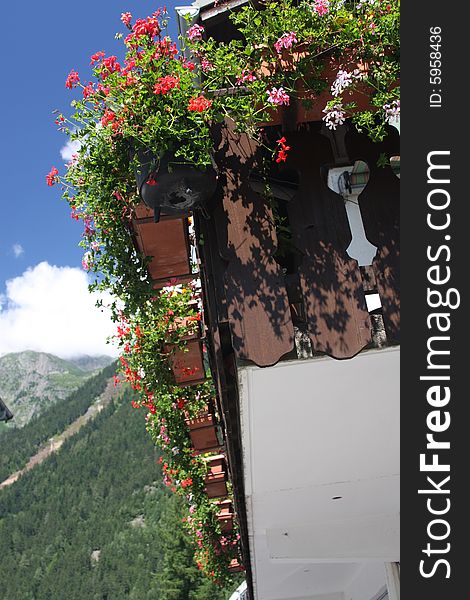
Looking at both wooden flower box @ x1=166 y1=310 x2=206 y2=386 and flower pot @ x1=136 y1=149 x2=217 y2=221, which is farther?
wooden flower box @ x1=166 y1=310 x2=206 y2=386

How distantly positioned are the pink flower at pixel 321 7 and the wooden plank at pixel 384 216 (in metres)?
0.58

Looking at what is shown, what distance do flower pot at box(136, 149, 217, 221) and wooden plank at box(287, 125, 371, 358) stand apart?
1.33ft

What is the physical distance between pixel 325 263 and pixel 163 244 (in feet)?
3.28

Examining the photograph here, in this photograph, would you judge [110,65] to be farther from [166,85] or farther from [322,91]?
[322,91]

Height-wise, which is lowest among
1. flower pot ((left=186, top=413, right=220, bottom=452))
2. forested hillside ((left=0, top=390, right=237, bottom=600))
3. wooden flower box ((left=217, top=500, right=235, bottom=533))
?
forested hillside ((left=0, top=390, right=237, bottom=600))

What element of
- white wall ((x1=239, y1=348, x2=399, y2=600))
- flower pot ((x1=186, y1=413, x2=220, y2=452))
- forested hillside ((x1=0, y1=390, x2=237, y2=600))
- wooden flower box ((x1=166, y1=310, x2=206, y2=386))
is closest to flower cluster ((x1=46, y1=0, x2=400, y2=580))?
white wall ((x1=239, y1=348, x2=399, y2=600))

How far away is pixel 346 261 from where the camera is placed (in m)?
2.68

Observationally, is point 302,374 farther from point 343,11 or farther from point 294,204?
point 343,11

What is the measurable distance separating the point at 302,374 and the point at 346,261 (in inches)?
21.9

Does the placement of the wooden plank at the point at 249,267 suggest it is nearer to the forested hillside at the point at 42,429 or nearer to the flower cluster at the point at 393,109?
the flower cluster at the point at 393,109

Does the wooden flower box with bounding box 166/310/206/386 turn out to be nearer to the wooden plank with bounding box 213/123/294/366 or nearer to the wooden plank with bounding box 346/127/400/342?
the wooden plank with bounding box 213/123/294/366

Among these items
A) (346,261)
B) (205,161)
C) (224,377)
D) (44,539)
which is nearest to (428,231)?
(346,261)

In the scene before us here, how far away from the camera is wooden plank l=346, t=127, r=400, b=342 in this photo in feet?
8.59

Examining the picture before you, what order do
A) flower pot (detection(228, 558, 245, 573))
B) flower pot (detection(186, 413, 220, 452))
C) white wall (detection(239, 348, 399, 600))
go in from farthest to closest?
flower pot (detection(228, 558, 245, 573)) < flower pot (detection(186, 413, 220, 452)) < white wall (detection(239, 348, 399, 600))
